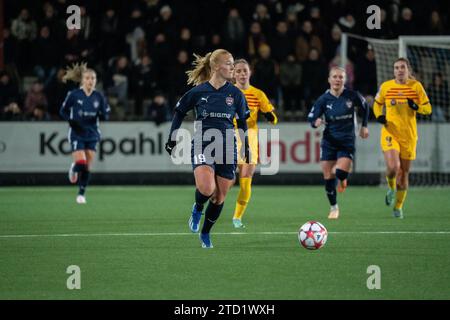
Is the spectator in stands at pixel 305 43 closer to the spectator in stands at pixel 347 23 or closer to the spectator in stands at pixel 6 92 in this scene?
the spectator in stands at pixel 347 23

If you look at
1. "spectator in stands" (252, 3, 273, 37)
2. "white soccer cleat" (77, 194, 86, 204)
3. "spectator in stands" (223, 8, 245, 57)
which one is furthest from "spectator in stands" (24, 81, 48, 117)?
"spectator in stands" (252, 3, 273, 37)

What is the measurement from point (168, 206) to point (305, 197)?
10.0ft

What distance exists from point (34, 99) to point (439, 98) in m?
8.53

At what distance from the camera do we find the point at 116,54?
2205 centimetres

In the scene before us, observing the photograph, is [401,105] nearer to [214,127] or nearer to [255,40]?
[214,127]

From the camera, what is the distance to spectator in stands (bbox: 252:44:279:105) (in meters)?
20.9

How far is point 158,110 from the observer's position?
67.8 feet

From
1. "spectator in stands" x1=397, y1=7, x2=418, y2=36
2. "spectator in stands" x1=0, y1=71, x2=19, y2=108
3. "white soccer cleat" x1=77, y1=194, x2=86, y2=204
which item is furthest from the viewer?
"spectator in stands" x1=397, y1=7, x2=418, y2=36

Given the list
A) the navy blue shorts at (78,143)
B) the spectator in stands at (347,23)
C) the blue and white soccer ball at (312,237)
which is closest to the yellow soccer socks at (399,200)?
the blue and white soccer ball at (312,237)

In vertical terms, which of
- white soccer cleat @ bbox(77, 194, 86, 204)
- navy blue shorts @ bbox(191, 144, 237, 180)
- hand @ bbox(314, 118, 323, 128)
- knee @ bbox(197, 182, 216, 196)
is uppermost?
hand @ bbox(314, 118, 323, 128)

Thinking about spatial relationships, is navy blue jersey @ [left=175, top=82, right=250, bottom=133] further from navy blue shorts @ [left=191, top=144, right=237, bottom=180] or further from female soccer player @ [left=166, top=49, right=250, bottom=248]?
navy blue shorts @ [left=191, top=144, right=237, bottom=180]

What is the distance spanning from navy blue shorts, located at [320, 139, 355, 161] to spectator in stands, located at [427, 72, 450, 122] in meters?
7.20

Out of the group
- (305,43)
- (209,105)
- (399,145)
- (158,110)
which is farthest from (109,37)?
(209,105)

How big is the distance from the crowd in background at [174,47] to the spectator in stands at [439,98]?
0.09ft
